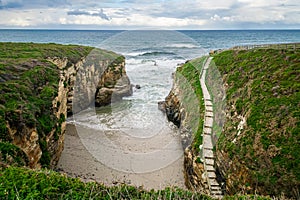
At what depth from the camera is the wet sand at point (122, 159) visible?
748 inches

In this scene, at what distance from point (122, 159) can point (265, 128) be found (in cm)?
1004

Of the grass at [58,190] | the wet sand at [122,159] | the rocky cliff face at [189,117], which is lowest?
the wet sand at [122,159]

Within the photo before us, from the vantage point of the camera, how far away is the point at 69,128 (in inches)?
1086

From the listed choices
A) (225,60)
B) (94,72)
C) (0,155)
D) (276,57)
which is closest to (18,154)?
(0,155)

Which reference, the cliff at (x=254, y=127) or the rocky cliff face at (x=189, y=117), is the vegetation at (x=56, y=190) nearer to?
the cliff at (x=254, y=127)

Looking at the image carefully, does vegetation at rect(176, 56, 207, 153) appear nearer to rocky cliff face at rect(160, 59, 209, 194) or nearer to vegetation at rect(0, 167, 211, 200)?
rocky cliff face at rect(160, 59, 209, 194)

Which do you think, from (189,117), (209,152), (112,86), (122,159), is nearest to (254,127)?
(209,152)

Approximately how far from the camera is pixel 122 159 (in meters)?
21.4

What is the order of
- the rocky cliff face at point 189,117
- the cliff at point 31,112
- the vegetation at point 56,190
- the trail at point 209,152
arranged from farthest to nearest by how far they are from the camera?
1. the rocky cliff face at point 189,117
2. the trail at point 209,152
3. the cliff at point 31,112
4. the vegetation at point 56,190

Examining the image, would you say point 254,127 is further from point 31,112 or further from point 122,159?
point 31,112

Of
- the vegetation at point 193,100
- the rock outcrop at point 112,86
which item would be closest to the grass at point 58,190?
the vegetation at point 193,100

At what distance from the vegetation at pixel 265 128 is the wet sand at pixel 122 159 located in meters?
4.44

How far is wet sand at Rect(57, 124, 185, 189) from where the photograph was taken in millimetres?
19008

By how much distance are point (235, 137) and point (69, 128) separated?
16065mm
